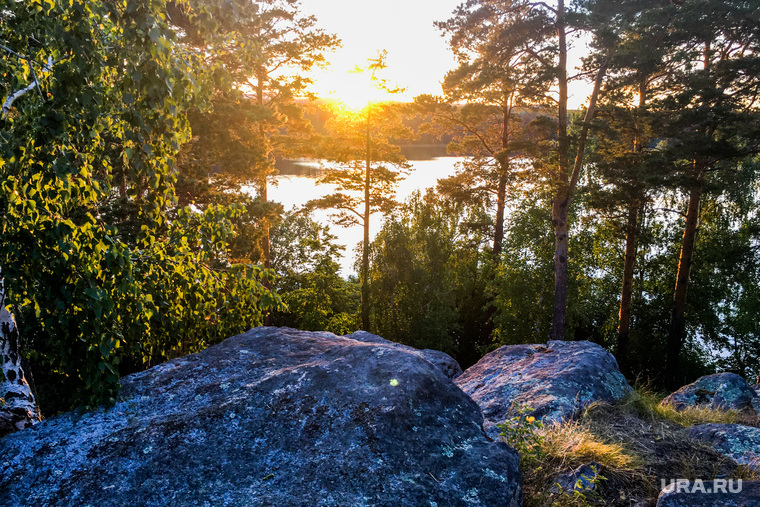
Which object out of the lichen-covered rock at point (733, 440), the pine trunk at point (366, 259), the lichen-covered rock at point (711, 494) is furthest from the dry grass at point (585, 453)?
the pine trunk at point (366, 259)

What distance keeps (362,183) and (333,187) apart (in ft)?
49.9

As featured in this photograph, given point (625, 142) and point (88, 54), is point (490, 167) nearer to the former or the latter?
point (625, 142)

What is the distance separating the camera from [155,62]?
3453 millimetres

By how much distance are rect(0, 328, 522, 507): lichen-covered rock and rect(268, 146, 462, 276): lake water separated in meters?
20.0

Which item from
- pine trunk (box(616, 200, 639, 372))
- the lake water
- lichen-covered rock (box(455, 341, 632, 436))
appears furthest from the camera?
the lake water

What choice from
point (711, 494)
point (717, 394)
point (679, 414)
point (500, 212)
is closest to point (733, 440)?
point (679, 414)

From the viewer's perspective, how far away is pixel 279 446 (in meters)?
3.22

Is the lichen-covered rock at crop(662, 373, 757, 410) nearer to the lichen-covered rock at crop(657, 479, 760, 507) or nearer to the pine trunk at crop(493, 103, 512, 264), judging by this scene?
the lichen-covered rock at crop(657, 479, 760, 507)

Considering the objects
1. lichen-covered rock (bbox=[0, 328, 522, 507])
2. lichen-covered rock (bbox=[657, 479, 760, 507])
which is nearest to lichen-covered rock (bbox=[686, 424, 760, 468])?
lichen-covered rock (bbox=[657, 479, 760, 507])

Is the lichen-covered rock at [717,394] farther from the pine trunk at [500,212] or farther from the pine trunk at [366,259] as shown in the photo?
the pine trunk at [366,259]

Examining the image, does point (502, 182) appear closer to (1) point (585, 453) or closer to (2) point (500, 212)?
(2) point (500, 212)

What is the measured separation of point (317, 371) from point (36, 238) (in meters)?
2.24

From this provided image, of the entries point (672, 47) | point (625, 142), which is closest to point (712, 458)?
point (672, 47)

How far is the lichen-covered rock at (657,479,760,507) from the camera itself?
3.11 meters
